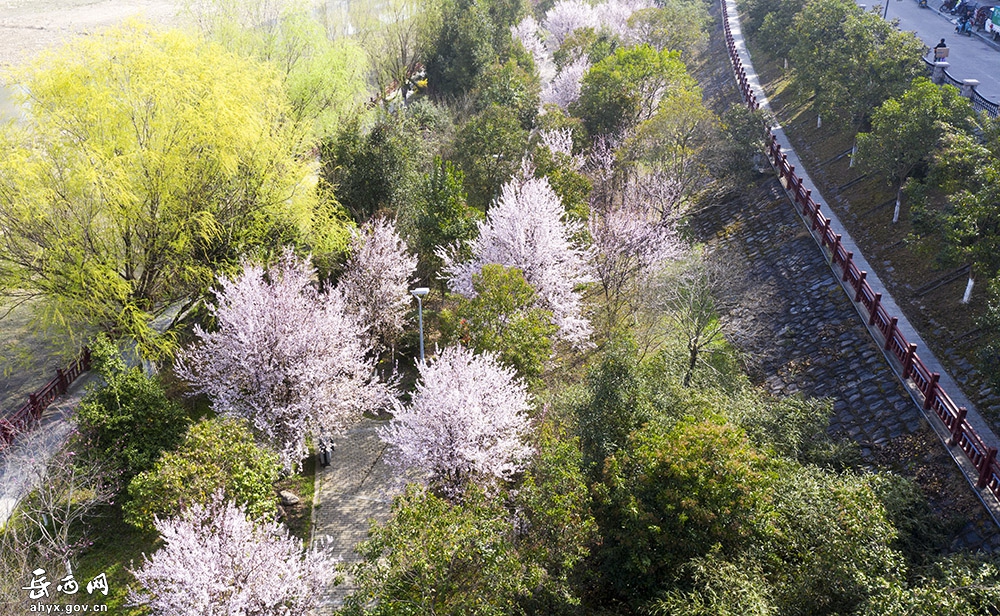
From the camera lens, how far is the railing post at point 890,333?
62.6ft

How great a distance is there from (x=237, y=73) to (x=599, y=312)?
16.8 meters

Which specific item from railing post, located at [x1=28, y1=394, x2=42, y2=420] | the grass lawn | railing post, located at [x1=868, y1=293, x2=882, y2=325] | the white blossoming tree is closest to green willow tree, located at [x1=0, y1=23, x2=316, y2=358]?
railing post, located at [x1=28, y1=394, x2=42, y2=420]

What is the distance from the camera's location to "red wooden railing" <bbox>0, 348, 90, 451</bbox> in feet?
65.2

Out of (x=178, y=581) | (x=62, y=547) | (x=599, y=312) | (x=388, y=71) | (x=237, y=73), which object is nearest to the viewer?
(x=178, y=581)

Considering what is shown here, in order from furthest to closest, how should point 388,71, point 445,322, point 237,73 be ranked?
point 388,71 < point 237,73 < point 445,322

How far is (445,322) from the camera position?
22.3 metres

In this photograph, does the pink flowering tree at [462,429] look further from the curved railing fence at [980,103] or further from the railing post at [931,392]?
the curved railing fence at [980,103]

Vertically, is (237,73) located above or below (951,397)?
above

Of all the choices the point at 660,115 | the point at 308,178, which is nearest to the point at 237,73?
the point at 308,178

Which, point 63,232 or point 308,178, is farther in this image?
point 308,178

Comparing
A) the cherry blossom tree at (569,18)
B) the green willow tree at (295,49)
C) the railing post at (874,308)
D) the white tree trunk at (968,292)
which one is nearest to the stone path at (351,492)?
the railing post at (874,308)

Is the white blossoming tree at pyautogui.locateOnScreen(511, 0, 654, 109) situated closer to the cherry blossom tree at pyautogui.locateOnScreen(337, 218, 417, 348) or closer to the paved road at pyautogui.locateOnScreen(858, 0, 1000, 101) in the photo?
the paved road at pyautogui.locateOnScreen(858, 0, 1000, 101)

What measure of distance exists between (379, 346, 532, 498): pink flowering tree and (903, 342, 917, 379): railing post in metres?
10.2

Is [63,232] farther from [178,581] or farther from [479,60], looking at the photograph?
[479,60]
